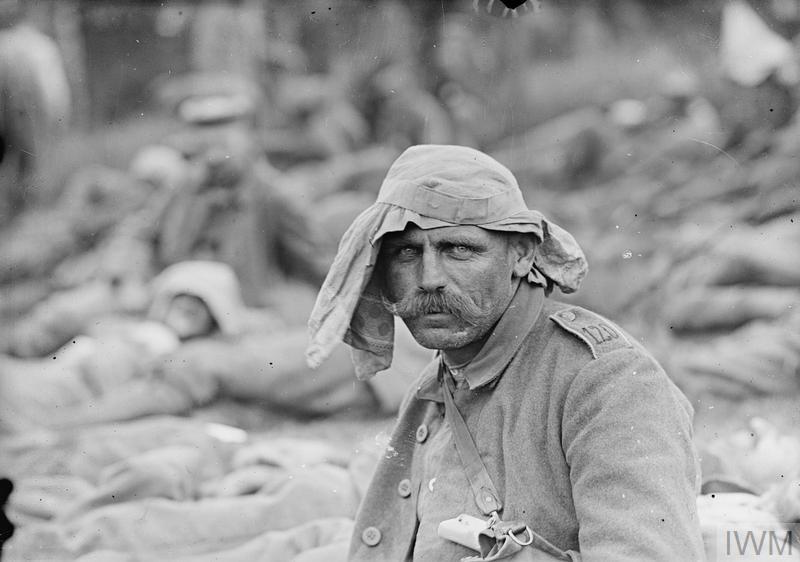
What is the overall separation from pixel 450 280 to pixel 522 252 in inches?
9.6

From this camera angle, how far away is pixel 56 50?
5762 mm

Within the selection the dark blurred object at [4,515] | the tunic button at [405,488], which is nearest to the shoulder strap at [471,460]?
the tunic button at [405,488]

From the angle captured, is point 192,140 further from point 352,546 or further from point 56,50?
point 352,546

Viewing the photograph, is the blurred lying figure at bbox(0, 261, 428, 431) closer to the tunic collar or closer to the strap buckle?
the tunic collar

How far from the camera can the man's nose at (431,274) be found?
256 cm

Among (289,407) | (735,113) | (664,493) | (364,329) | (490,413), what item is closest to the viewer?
(664,493)

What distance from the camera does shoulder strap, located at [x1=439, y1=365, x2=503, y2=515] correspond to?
256 cm

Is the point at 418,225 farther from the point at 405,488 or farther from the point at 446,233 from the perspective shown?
the point at 405,488

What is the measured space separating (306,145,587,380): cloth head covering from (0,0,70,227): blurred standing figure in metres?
3.44

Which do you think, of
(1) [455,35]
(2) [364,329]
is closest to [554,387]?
(2) [364,329]

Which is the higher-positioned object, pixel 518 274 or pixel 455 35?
pixel 455 35

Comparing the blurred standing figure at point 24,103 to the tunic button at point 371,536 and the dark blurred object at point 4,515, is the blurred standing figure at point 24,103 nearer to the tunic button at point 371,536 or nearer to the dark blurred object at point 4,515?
the dark blurred object at point 4,515

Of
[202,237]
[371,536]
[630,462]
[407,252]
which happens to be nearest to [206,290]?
[202,237]

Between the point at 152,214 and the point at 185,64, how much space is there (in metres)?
0.88
